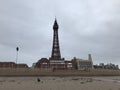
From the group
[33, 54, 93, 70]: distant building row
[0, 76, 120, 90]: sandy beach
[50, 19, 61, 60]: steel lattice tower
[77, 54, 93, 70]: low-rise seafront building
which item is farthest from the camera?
[77, 54, 93, 70]: low-rise seafront building

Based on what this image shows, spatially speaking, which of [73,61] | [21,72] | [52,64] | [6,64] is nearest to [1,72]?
[21,72]

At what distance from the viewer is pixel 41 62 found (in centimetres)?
12250

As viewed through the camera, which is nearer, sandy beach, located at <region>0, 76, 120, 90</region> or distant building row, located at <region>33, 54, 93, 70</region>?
Result: sandy beach, located at <region>0, 76, 120, 90</region>

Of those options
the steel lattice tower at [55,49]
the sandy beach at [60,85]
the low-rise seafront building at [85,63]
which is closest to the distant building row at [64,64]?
the low-rise seafront building at [85,63]

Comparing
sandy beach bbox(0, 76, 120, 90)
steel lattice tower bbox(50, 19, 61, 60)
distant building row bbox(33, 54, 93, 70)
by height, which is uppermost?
steel lattice tower bbox(50, 19, 61, 60)

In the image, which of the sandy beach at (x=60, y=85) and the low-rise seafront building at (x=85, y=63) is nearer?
the sandy beach at (x=60, y=85)

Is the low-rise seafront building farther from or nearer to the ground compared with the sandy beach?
farther from the ground

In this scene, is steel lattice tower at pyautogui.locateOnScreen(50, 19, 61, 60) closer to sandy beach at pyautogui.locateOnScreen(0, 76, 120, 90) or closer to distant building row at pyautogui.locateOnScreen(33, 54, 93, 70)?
distant building row at pyautogui.locateOnScreen(33, 54, 93, 70)

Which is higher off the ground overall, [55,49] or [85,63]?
[55,49]

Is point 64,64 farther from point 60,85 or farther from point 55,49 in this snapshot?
point 60,85

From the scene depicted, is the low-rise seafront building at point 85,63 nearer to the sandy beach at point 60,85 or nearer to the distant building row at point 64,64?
the distant building row at point 64,64

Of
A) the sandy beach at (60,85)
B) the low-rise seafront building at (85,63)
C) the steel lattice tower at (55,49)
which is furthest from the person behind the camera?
the low-rise seafront building at (85,63)

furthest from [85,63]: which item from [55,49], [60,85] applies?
[60,85]

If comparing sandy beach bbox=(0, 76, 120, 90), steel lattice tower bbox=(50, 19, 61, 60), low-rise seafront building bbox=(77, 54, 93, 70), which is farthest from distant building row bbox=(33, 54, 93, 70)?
sandy beach bbox=(0, 76, 120, 90)
